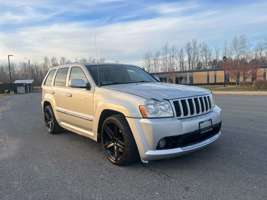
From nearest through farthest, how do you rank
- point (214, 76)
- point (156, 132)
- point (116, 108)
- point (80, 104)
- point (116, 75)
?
1. point (156, 132)
2. point (116, 108)
3. point (80, 104)
4. point (116, 75)
5. point (214, 76)

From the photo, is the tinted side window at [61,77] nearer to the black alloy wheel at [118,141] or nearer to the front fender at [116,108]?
the front fender at [116,108]

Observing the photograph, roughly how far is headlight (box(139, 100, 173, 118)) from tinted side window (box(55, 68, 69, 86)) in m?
3.07

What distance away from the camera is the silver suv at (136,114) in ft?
14.2

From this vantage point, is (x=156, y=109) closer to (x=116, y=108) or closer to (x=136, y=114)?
(x=136, y=114)

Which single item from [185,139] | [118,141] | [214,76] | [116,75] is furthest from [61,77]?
[214,76]

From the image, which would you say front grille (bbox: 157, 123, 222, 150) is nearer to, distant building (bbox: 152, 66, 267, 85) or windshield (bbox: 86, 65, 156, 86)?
windshield (bbox: 86, 65, 156, 86)

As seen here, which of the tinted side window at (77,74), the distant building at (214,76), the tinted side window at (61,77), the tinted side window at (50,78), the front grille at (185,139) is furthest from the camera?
the distant building at (214,76)

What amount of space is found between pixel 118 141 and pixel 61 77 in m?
2.97

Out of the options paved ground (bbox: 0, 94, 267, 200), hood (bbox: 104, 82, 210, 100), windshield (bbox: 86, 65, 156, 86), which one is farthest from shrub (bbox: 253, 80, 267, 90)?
hood (bbox: 104, 82, 210, 100)

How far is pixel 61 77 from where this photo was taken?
23.3 ft

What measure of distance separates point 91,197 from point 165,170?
4.47ft

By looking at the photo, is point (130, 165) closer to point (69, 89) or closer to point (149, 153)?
point (149, 153)

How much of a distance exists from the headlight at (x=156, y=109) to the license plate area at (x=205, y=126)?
0.62 metres

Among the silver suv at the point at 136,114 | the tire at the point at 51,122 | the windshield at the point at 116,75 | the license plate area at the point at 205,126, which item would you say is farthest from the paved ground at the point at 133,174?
the windshield at the point at 116,75
